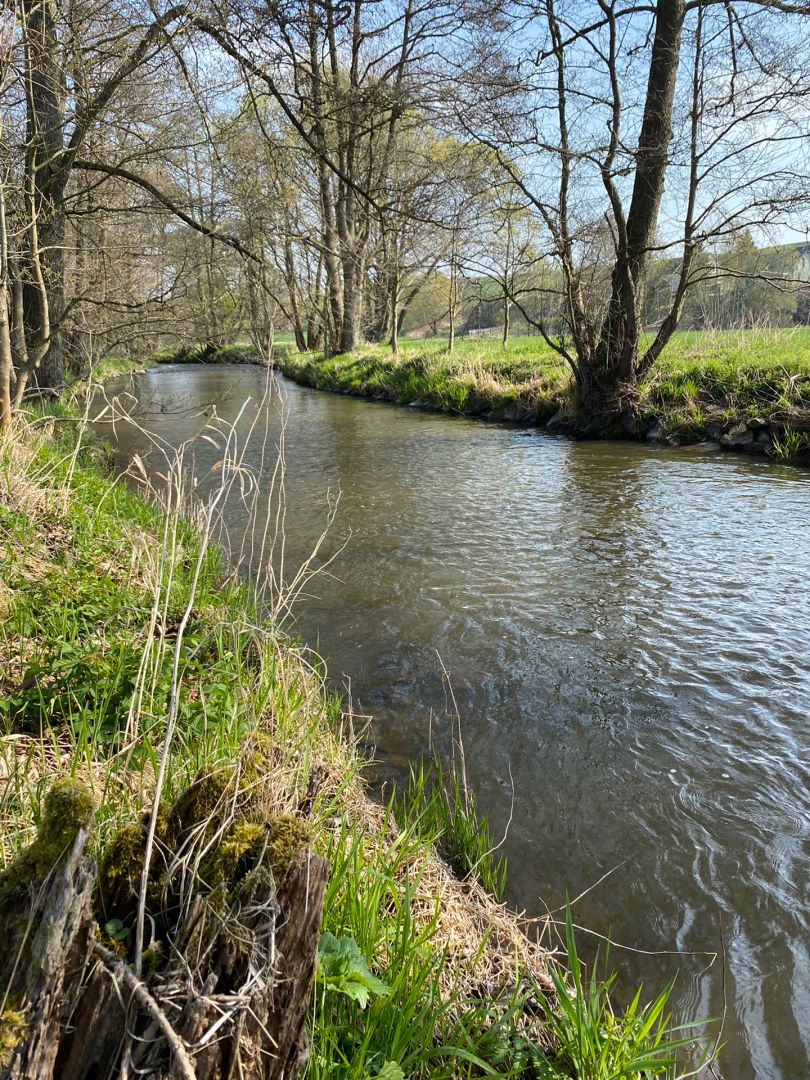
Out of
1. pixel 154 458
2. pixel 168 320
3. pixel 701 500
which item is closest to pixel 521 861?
pixel 701 500

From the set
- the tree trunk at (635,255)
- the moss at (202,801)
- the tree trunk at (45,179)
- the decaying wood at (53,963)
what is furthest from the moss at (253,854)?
the tree trunk at (635,255)

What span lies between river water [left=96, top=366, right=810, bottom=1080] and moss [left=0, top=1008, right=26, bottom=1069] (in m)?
2.04

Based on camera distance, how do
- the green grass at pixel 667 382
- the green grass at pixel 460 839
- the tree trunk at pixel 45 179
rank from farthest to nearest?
the green grass at pixel 667 382 < the tree trunk at pixel 45 179 < the green grass at pixel 460 839

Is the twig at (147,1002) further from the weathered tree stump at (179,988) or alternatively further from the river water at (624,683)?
the river water at (624,683)

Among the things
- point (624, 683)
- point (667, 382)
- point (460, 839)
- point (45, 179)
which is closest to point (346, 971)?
point (460, 839)

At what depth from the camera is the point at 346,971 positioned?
1.69 meters

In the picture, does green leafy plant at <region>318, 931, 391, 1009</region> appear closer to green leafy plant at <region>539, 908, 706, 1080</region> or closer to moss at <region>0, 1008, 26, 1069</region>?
green leafy plant at <region>539, 908, 706, 1080</region>

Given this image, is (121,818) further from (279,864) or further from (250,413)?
(250,413)

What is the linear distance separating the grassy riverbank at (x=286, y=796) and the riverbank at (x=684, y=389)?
347cm

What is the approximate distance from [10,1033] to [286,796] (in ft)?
3.70

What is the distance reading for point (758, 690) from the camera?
13.5 ft

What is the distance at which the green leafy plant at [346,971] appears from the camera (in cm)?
164

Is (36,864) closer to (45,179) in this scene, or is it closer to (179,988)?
(179,988)

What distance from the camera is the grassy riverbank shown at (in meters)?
1.71
